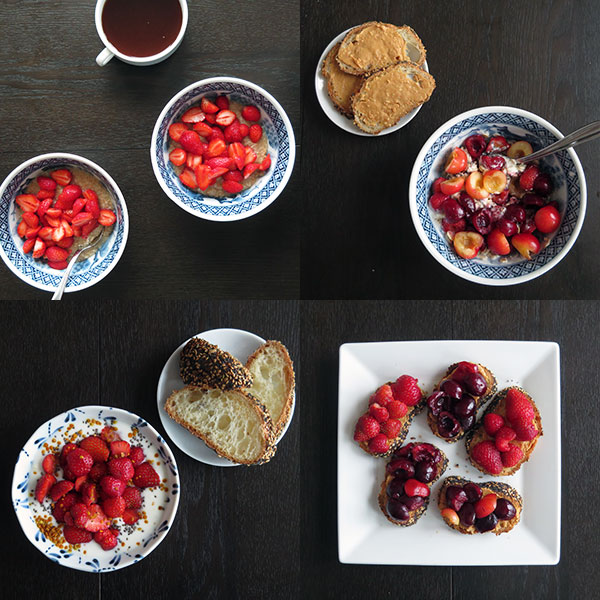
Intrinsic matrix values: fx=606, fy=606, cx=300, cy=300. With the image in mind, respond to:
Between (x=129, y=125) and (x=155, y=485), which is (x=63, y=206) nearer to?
(x=129, y=125)

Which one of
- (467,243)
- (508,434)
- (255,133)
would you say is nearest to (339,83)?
(255,133)

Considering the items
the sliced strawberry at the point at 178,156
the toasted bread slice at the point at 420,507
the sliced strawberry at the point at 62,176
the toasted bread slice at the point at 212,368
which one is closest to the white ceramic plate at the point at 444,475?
the toasted bread slice at the point at 420,507

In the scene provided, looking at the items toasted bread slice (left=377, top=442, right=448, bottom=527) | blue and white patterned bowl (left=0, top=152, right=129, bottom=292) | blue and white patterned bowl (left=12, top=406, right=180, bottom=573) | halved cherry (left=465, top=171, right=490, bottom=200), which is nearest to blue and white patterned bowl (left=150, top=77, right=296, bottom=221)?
blue and white patterned bowl (left=0, top=152, right=129, bottom=292)

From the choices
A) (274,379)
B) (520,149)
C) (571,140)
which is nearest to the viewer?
(571,140)

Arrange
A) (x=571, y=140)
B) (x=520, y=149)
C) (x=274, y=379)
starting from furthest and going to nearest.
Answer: (x=274, y=379)
(x=520, y=149)
(x=571, y=140)

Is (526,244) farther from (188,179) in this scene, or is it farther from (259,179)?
(188,179)

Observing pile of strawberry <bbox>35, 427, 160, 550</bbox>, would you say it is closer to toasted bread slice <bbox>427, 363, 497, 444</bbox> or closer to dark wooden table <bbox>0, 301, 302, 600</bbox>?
dark wooden table <bbox>0, 301, 302, 600</bbox>
